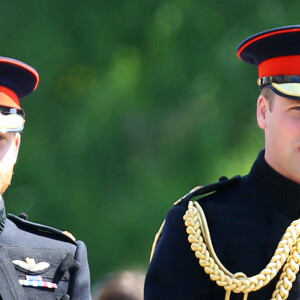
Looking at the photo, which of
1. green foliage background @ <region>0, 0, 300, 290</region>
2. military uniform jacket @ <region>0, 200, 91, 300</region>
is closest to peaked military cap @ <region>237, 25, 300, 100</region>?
military uniform jacket @ <region>0, 200, 91, 300</region>

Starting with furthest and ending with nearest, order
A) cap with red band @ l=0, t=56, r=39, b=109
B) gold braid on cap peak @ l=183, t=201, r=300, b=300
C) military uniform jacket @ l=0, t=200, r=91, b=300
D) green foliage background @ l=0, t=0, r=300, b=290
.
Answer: green foliage background @ l=0, t=0, r=300, b=290, cap with red band @ l=0, t=56, r=39, b=109, military uniform jacket @ l=0, t=200, r=91, b=300, gold braid on cap peak @ l=183, t=201, r=300, b=300

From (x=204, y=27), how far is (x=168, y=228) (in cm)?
314

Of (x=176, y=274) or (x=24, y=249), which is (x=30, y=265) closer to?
(x=24, y=249)

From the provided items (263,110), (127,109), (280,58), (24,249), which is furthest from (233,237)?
(127,109)

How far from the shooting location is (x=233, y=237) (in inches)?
136

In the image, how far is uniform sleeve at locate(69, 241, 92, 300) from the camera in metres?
4.12

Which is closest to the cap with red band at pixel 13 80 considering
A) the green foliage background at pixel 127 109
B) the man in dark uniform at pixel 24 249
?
the man in dark uniform at pixel 24 249

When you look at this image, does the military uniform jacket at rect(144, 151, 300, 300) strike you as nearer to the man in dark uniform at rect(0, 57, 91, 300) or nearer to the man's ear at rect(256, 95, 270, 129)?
the man's ear at rect(256, 95, 270, 129)

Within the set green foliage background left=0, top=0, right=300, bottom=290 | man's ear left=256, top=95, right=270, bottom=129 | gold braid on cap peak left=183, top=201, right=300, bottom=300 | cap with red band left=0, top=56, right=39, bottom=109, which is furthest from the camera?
green foliage background left=0, top=0, right=300, bottom=290

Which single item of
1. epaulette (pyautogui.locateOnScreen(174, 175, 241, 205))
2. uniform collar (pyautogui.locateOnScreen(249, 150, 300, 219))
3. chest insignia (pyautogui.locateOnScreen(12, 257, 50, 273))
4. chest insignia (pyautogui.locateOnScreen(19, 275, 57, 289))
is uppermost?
uniform collar (pyautogui.locateOnScreen(249, 150, 300, 219))

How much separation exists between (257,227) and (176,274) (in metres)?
0.28

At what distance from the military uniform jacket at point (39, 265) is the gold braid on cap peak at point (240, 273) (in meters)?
0.79

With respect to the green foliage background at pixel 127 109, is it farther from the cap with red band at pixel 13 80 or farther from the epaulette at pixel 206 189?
the epaulette at pixel 206 189

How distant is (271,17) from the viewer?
20.9 ft
